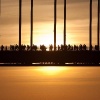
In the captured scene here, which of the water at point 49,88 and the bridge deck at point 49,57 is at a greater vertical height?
the bridge deck at point 49,57

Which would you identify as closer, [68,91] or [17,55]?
[68,91]

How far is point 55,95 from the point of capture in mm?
17953

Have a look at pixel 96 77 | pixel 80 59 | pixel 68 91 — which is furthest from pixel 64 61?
pixel 68 91

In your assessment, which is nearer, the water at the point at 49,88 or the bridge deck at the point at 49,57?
the water at the point at 49,88

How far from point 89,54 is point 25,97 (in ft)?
95.9

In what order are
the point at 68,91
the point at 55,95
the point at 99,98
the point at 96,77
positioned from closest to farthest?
1. the point at 99,98
2. the point at 55,95
3. the point at 68,91
4. the point at 96,77

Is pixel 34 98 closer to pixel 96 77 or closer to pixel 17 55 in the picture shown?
pixel 96 77

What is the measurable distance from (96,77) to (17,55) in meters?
21.5

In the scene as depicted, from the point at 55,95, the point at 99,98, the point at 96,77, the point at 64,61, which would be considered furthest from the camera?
the point at 64,61

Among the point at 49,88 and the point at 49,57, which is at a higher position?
the point at 49,57

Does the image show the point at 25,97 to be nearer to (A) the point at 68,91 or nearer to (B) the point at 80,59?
(A) the point at 68,91

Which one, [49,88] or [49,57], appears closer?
[49,88]

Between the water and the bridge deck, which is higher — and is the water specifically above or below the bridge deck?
below

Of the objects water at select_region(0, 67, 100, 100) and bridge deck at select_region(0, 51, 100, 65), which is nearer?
water at select_region(0, 67, 100, 100)
